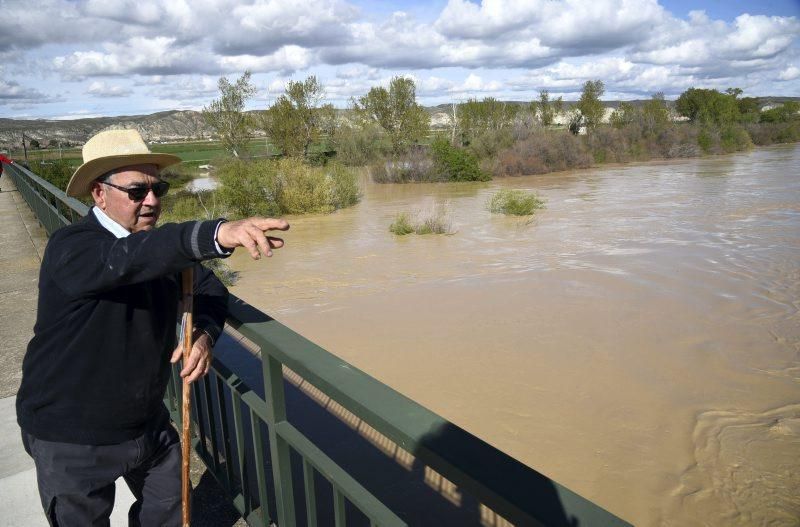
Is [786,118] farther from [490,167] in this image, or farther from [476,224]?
[476,224]

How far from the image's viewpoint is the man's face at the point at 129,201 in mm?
2027

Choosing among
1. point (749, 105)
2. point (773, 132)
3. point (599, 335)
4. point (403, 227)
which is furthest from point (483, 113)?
point (599, 335)

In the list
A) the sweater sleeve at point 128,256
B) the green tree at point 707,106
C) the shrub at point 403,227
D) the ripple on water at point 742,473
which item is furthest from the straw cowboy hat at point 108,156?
the green tree at point 707,106

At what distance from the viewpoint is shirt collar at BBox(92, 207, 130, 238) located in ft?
6.39

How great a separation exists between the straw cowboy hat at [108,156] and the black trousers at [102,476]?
0.86 metres

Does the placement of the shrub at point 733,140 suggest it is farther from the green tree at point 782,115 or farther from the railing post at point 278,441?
the railing post at point 278,441

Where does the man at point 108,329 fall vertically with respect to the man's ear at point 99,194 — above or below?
below

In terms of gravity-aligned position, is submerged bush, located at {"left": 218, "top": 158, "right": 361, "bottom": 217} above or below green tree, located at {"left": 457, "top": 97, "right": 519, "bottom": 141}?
below

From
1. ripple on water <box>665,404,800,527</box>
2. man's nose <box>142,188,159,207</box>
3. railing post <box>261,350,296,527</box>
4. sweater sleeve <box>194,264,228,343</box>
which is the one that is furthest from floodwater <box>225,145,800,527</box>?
man's nose <box>142,188,159,207</box>

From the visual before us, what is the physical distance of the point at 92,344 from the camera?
1858 millimetres

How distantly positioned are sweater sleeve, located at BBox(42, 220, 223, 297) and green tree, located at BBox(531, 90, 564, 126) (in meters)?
61.3

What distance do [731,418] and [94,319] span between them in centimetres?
722

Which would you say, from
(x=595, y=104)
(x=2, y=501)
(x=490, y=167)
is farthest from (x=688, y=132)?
(x=2, y=501)

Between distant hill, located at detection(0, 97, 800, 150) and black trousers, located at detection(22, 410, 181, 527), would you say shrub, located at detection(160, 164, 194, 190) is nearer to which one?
distant hill, located at detection(0, 97, 800, 150)
